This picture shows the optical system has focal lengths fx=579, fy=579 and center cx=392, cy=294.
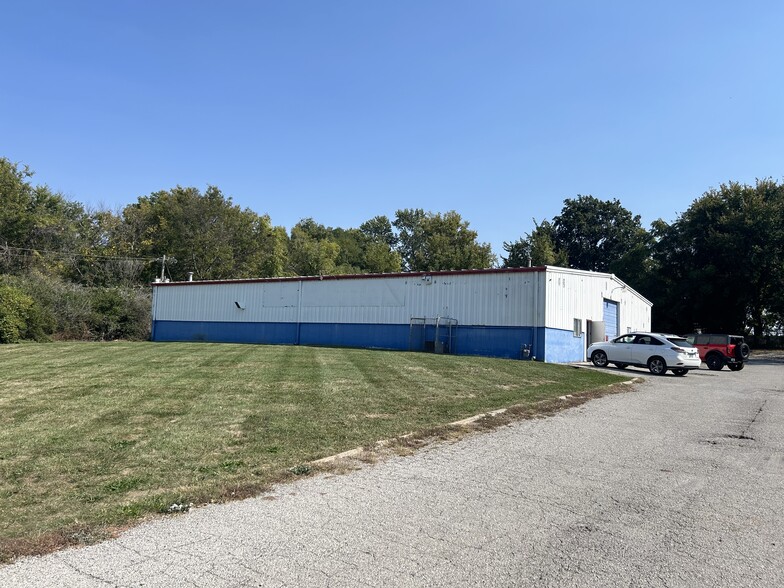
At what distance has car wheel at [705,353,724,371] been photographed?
27.0m

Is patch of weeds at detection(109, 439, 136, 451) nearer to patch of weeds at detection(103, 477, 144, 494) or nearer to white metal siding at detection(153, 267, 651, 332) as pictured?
patch of weeds at detection(103, 477, 144, 494)

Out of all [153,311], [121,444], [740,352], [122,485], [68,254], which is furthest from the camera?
[68,254]

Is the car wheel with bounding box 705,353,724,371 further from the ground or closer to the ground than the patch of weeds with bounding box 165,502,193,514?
closer to the ground

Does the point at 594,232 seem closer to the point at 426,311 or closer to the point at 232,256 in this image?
the point at 232,256

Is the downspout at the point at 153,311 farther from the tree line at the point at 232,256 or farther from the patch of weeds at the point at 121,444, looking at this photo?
the patch of weeds at the point at 121,444

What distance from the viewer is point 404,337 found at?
103 feet

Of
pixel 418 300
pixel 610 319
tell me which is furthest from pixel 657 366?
pixel 418 300

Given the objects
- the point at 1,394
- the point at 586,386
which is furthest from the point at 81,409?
the point at 586,386

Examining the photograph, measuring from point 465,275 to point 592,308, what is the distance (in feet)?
23.6

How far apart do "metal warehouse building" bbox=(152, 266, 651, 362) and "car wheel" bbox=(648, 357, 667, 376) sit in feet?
15.7

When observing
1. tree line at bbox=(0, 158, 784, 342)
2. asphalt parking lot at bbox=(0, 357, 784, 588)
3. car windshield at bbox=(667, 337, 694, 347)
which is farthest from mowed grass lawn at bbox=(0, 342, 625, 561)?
tree line at bbox=(0, 158, 784, 342)

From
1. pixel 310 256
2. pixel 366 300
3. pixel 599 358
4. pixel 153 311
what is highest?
pixel 310 256

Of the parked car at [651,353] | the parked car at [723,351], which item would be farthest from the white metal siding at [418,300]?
the parked car at [723,351]

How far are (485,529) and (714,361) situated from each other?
2666 cm
